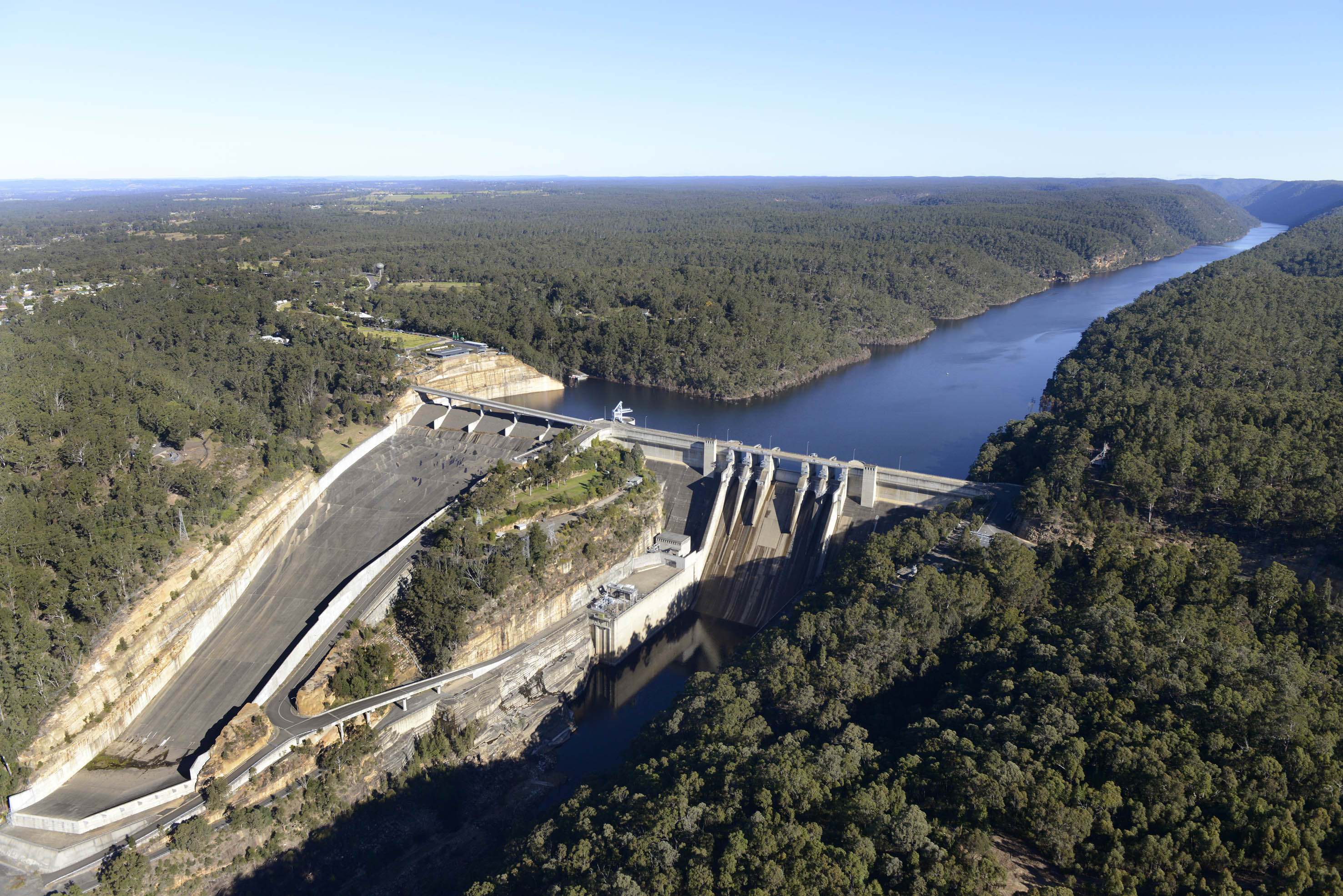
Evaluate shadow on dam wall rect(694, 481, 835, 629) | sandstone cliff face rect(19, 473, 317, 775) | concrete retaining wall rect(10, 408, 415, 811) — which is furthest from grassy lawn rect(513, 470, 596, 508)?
sandstone cliff face rect(19, 473, 317, 775)

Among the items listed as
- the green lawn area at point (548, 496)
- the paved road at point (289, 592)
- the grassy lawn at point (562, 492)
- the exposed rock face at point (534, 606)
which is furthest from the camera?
the grassy lawn at point (562, 492)

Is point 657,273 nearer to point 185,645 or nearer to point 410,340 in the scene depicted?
point 410,340

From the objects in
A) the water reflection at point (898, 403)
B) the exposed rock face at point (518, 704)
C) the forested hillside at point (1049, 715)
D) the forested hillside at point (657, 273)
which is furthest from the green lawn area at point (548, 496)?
the forested hillside at point (657, 273)

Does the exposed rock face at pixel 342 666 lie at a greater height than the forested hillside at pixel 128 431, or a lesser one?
lesser

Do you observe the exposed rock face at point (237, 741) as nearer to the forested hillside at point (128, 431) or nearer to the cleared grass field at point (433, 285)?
the forested hillside at point (128, 431)

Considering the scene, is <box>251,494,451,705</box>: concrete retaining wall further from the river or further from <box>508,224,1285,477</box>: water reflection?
<box>508,224,1285,477</box>: water reflection

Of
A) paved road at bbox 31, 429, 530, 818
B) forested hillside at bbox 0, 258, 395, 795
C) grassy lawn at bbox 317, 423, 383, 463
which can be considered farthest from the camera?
grassy lawn at bbox 317, 423, 383, 463
